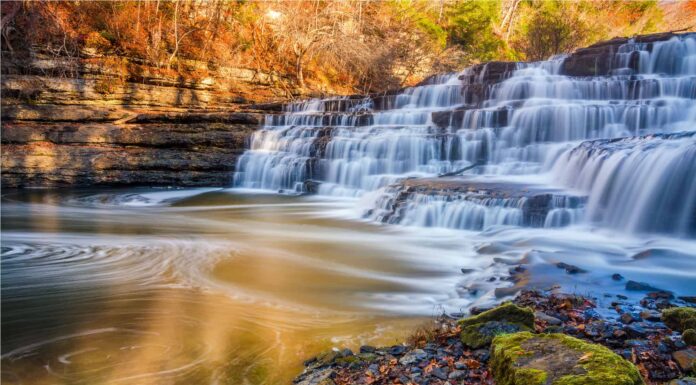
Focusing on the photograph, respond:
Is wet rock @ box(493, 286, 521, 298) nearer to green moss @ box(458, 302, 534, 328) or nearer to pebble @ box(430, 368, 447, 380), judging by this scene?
green moss @ box(458, 302, 534, 328)

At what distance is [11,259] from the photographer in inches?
255

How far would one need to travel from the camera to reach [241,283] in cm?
559

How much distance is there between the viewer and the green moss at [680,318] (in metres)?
3.29

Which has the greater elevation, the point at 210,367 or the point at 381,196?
the point at 381,196

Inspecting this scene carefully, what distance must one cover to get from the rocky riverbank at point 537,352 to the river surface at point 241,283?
40cm

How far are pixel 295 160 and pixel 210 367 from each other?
468 inches

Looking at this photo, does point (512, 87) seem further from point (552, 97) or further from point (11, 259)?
point (11, 259)

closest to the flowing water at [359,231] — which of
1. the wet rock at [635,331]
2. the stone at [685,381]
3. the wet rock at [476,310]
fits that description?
the wet rock at [476,310]

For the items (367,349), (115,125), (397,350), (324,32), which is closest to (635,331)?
(397,350)

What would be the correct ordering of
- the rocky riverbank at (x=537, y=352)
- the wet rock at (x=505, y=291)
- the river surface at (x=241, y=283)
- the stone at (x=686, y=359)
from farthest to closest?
the wet rock at (x=505, y=291) → the river surface at (x=241, y=283) → the stone at (x=686, y=359) → the rocky riverbank at (x=537, y=352)

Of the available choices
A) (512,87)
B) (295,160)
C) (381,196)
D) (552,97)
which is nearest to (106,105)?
(295,160)

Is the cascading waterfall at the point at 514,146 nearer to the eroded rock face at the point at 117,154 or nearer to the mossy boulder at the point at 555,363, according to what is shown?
the eroded rock face at the point at 117,154

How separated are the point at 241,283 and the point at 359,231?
3.68 metres

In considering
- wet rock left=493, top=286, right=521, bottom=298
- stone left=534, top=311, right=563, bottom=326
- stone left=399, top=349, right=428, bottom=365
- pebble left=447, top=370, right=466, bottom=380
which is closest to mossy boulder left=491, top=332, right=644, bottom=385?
pebble left=447, top=370, right=466, bottom=380
